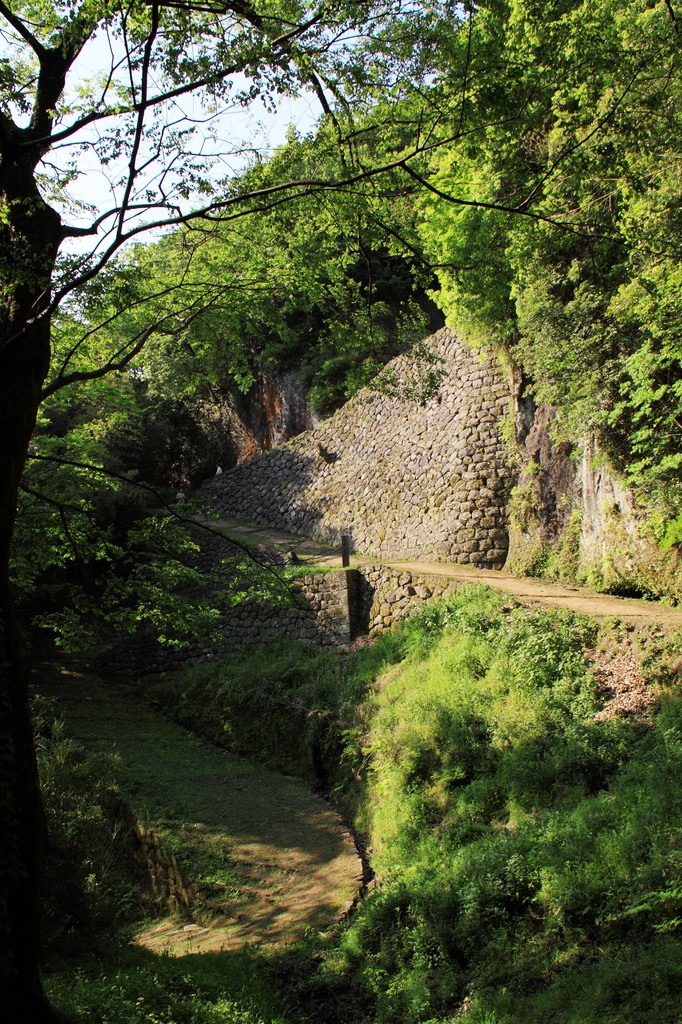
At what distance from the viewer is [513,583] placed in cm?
1255

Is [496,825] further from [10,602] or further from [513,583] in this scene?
[10,602]

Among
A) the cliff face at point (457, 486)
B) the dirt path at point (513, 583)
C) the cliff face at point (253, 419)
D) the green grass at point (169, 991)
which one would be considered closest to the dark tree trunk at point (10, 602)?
the green grass at point (169, 991)

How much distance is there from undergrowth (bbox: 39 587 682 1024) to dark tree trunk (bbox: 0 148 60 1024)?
143 centimetres

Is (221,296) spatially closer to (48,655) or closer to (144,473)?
(48,655)

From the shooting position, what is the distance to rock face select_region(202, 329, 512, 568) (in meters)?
14.9

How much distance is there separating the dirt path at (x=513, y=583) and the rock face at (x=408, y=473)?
0.43 metres

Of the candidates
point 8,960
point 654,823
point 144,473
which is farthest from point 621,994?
point 144,473

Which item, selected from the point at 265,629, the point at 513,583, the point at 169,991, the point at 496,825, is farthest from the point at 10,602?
the point at 265,629

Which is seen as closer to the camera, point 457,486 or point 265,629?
point 457,486

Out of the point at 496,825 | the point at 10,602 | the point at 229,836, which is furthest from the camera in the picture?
the point at 229,836

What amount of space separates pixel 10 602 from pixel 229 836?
5.99m

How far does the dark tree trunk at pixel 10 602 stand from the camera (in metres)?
4.54

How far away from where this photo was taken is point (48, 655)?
18141mm

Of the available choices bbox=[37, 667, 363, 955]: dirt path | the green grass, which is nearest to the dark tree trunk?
the green grass
